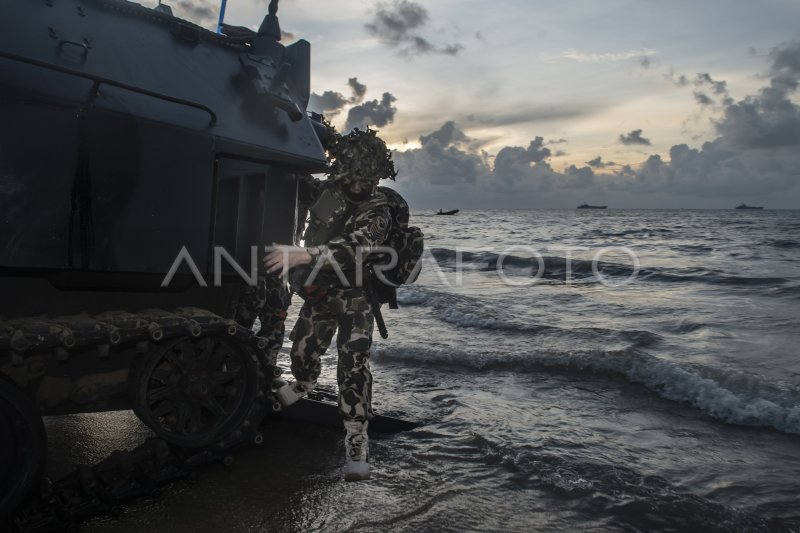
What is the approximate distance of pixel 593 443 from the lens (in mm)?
4930

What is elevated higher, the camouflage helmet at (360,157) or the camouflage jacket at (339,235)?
the camouflage helmet at (360,157)

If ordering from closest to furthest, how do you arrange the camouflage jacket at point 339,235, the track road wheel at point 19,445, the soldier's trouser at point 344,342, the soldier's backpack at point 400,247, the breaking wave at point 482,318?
the track road wheel at point 19,445 < the camouflage jacket at point 339,235 < the soldier's trouser at point 344,342 < the soldier's backpack at point 400,247 < the breaking wave at point 482,318

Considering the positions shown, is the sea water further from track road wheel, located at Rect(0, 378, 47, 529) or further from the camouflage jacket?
the camouflage jacket

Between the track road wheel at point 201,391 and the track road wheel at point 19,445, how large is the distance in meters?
0.55

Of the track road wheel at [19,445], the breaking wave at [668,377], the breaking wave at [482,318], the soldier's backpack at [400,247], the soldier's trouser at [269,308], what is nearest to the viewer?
the track road wheel at [19,445]

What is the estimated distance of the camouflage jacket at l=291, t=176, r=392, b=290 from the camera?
12.3 feet

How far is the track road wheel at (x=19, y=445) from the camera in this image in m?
3.11

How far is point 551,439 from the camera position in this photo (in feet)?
16.3

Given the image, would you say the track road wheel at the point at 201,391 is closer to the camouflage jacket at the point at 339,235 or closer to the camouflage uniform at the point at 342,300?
the camouflage uniform at the point at 342,300

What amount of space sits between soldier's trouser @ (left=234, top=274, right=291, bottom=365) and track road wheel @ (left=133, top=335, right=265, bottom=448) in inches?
38.1

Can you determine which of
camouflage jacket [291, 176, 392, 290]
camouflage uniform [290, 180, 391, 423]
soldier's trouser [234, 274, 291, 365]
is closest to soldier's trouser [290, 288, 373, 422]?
camouflage uniform [290, 180, 391, 423]

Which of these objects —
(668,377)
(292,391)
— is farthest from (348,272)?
(668,377)

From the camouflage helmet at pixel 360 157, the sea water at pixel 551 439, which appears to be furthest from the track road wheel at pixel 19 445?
the camouflage helmet at pixel 360 157

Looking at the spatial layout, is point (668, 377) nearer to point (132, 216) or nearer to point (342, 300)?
point (342, 300)
